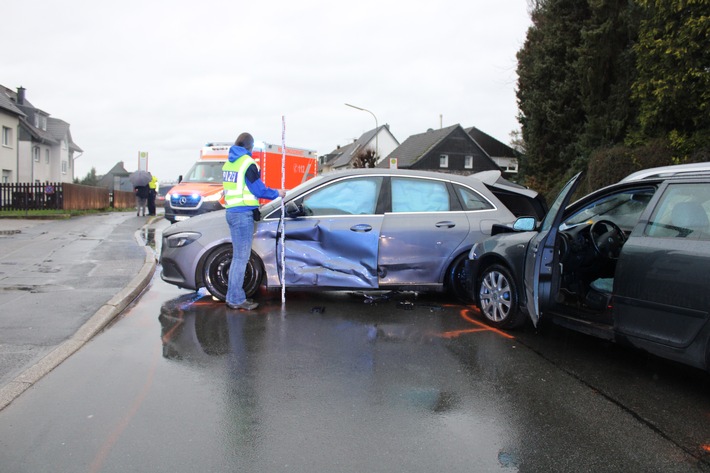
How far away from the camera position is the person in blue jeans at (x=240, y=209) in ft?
21.2

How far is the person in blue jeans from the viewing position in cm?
647

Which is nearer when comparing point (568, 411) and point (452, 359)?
point (568, 411)

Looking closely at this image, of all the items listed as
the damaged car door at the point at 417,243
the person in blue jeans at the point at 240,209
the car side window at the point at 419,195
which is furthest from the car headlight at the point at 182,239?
the car side window at the point at 419,195

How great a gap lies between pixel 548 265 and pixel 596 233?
1151 mm

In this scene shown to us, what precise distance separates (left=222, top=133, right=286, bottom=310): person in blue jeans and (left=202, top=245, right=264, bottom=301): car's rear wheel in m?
0.28

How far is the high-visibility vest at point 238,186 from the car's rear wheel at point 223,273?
25.4 inches

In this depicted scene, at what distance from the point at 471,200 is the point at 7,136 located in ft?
136

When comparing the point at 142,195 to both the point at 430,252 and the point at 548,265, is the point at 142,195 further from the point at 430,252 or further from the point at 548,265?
the point at 548,265

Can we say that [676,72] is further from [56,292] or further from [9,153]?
[9,153]

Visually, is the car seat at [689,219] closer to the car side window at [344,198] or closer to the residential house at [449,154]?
the car side window at [344,198]

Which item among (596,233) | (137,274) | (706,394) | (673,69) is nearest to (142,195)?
(137,274)

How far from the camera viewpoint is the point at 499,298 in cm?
595

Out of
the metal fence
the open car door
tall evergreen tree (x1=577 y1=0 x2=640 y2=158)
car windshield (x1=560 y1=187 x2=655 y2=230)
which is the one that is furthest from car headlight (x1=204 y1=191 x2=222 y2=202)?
tall evergreen tree (x1=577 y1=0 x2=640 y2=158)

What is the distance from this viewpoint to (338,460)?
3.13 meters
